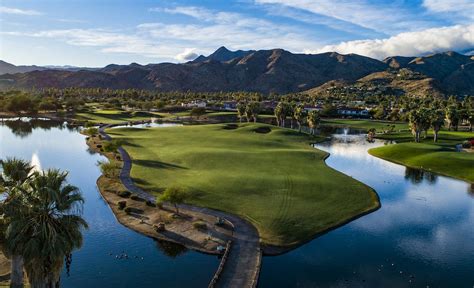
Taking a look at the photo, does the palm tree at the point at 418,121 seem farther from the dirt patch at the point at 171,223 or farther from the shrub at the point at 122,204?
the shrub at the point at 122,204

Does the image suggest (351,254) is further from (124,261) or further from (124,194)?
(124,194)

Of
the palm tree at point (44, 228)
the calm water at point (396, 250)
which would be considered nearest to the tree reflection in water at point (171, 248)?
the calm water at point (396, 250)

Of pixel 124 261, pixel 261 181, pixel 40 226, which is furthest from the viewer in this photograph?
pixel 261 181

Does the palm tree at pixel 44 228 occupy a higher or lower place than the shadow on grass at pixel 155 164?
higher

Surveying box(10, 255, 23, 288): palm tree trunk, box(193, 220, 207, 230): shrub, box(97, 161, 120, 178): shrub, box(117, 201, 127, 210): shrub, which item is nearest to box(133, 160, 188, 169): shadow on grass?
box(97, 161, 120, 178): shrub

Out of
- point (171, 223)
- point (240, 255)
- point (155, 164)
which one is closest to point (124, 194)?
point (171, 223)
